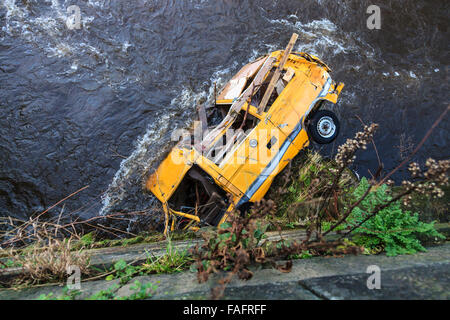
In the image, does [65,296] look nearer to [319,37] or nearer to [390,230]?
[390,230]

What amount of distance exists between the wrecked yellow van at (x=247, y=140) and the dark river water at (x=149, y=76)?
1.08 m

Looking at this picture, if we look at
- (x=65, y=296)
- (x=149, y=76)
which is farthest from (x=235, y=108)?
(x=65, y=296)

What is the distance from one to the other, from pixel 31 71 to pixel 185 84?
3.55 metres

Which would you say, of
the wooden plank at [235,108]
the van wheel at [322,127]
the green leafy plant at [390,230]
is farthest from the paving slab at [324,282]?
the van wheel at [322,127]

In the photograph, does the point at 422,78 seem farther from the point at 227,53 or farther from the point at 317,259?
the point at 317,259

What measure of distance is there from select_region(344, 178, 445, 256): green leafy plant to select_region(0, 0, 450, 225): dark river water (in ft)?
12.6

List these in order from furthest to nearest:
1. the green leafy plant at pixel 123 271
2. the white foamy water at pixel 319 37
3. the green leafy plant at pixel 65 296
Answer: the white foamy water at pixel 319 37
the green leafy plant at pixel 123 271
the green leafy plant at pixel 65 296

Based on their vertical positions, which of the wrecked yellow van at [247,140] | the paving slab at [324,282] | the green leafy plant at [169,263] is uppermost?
the wrecked yellow van at [247,140]

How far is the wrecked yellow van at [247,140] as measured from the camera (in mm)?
5312

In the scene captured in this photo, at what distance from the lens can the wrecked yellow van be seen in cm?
531

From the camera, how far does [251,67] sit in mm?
6445

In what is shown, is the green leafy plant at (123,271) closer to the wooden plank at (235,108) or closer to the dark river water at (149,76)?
the wooden plank at (235,108)

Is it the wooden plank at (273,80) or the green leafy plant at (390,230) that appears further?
the wooden plank at (273,80)

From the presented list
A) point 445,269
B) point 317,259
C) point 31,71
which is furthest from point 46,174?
point 445,269
